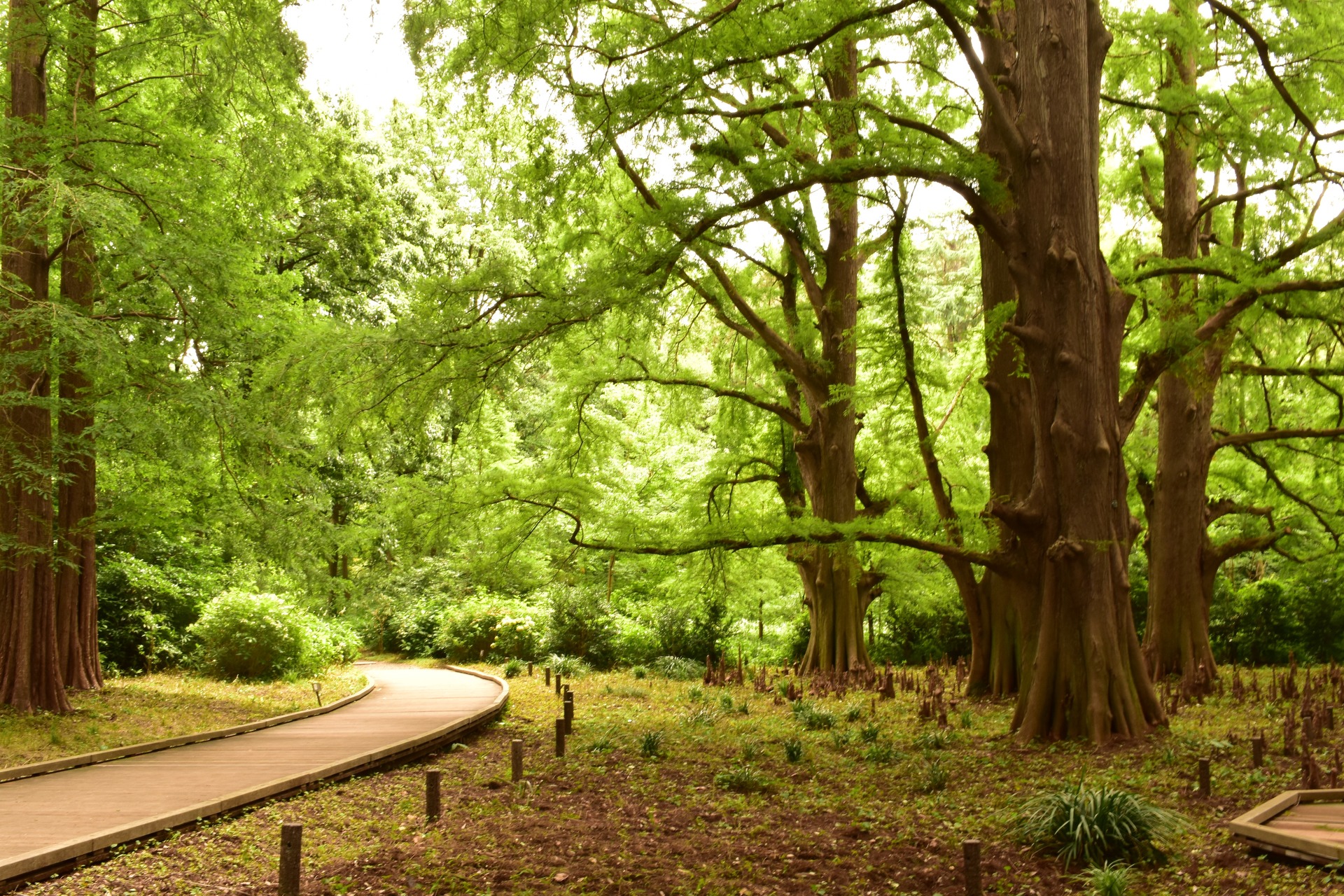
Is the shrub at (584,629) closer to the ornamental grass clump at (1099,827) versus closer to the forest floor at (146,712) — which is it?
the forest floor at (146,712)

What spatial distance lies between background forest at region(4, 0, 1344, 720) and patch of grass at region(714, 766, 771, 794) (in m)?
3.07

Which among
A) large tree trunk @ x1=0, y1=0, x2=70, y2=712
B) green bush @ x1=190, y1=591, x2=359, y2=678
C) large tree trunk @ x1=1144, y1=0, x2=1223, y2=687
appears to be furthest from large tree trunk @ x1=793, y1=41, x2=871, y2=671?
large tree trunk @ x1=0, y1=0, x2=70, y2=712

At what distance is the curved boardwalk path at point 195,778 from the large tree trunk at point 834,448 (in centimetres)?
630

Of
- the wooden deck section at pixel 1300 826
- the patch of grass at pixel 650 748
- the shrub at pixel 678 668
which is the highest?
the wooden deck section at pixel 1300 826

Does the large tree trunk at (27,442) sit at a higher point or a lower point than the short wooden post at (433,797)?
higher

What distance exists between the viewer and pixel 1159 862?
6.42 metres

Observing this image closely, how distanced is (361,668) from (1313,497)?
19.9m

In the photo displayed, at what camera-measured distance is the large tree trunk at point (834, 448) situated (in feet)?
56.6

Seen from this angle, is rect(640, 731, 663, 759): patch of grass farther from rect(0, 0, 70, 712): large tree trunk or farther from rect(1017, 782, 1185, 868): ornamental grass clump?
rect(0, 0, 70, 712): large tree trunk

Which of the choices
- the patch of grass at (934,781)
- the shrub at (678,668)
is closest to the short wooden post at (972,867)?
the patch of grass at (934,781)

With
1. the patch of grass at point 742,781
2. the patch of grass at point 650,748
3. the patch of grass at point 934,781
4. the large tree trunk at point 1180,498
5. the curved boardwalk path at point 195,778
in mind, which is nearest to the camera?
the curved boardwalk path at point 195,778

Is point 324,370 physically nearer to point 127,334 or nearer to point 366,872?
point 127,334

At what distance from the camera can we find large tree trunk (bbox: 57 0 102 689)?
12.5 meters

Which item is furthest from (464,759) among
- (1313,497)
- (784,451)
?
(1313,497)
